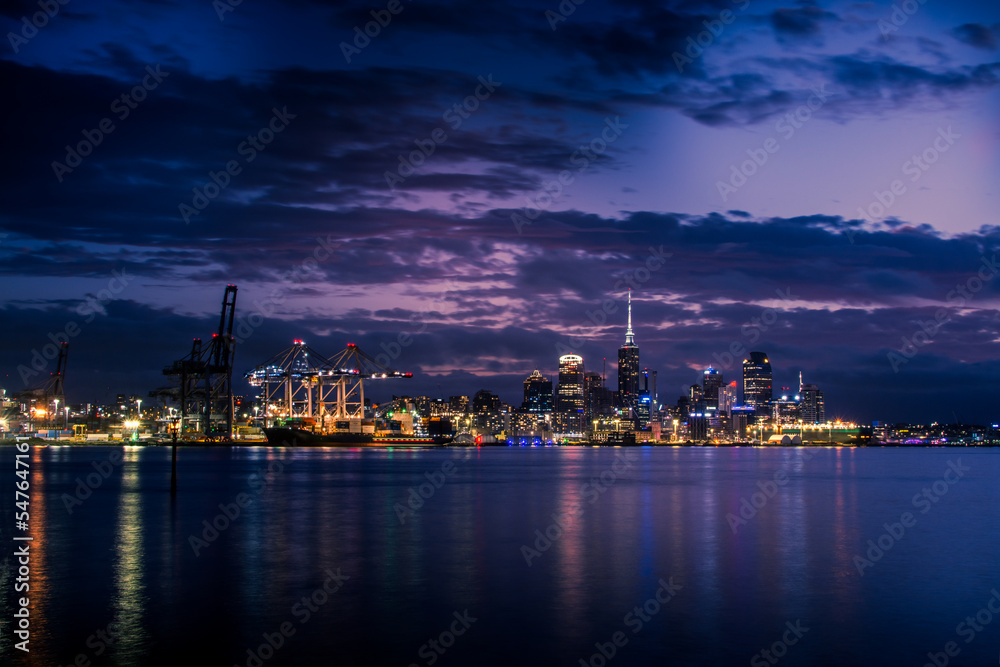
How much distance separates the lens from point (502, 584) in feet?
84.4

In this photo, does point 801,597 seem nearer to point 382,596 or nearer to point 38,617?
point 382,596

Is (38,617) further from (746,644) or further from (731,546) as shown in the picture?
(731,546)

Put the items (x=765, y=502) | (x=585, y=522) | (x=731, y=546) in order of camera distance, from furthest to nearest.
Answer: (x=765, y=502)
(x=585, y=522)
(x=731, y=546)

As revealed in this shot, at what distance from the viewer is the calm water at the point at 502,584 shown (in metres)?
18.6

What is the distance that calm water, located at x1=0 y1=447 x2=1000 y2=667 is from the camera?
18.6 m

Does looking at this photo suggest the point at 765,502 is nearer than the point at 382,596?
No

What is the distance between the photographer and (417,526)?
1582 inches

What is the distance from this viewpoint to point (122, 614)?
2114 cm

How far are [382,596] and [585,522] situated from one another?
1992 cm

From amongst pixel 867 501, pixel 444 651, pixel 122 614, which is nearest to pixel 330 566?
pixel 122 614

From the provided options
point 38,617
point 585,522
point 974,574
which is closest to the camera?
point 38,617

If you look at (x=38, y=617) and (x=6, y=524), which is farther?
(x=6, y=524)

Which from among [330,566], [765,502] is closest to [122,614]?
[330,566]

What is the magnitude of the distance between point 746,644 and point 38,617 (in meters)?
16.0
